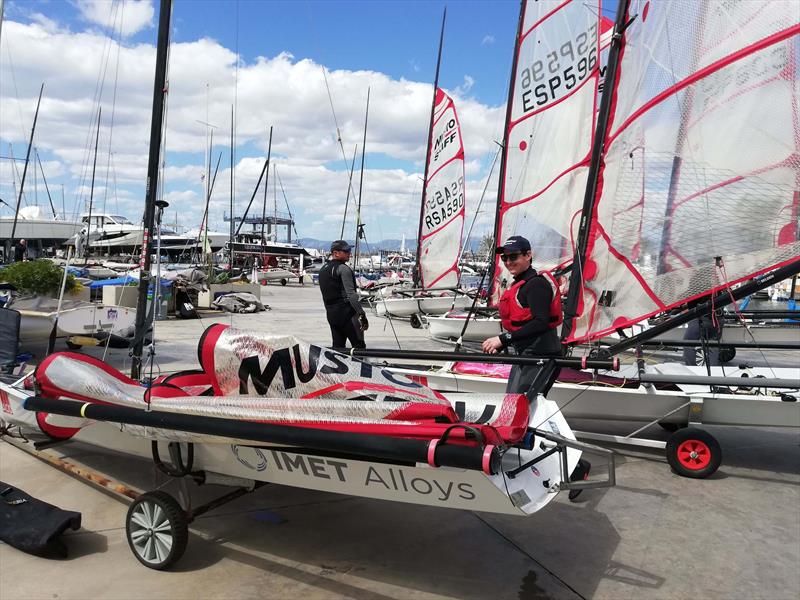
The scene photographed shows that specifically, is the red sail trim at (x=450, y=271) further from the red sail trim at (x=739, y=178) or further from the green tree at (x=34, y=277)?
the red sail trim at (x=739, y=178)

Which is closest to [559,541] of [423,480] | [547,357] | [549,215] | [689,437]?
[547,357]

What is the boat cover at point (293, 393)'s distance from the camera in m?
3.02

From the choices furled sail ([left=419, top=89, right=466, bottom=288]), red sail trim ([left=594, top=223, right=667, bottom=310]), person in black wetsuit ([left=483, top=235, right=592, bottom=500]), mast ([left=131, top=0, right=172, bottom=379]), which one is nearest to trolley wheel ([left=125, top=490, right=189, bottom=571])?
mast ([left=131, top=0, right=172, bottom=379])

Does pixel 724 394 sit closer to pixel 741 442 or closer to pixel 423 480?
pixel 741 442

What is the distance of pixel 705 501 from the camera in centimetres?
447

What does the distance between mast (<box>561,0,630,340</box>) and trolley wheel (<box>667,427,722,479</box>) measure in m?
1.38

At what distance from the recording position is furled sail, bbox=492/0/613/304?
873 centimetres

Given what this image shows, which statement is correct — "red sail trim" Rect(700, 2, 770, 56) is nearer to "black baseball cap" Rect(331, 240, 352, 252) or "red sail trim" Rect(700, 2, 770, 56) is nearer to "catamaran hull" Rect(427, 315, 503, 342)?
"black baseball cap" Rect(331, 240, 352, 252)

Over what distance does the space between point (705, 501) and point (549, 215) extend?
5.21 metres

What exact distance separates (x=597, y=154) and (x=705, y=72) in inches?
40.9

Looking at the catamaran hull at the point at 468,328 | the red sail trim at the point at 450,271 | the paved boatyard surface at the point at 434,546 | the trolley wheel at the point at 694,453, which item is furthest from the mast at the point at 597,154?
the red sail trim at the point at 450,271

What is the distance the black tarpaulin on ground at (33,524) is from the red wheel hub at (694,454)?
4.40 metres

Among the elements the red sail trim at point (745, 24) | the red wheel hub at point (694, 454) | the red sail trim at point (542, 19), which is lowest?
the red wheel hub at point (694, 454)

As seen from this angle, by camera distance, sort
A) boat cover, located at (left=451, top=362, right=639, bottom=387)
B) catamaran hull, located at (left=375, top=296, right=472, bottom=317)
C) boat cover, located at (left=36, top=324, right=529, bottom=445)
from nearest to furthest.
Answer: boat cover, located at (left=36, top=324, right=529, bottom=445), boat cover, located at (left=451, top=362, right=639, bottom=387), catamaran hull, located at (left=375, top=296, right=472, bottom=317)
